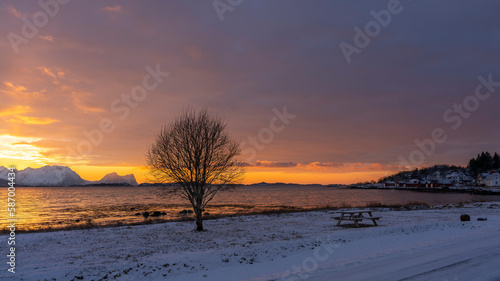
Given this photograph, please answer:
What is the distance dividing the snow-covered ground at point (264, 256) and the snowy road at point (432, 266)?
27 millimetres

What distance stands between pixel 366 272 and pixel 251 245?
6457mm

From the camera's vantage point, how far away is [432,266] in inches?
422

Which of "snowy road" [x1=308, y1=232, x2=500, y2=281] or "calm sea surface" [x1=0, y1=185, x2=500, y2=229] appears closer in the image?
"snowy road" [x1=308, y1=232, x2=500, y2=281]

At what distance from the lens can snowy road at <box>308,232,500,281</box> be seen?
959 centimetres

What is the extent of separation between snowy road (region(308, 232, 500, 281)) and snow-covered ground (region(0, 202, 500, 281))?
0.03m

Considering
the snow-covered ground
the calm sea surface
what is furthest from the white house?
the snow-covered ground

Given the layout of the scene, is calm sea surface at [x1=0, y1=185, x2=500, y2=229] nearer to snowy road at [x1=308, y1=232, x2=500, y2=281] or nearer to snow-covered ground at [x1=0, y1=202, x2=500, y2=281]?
snow-covered ground at [x1=0, y1=202, x2=500, y2=281]

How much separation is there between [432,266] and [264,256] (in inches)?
244

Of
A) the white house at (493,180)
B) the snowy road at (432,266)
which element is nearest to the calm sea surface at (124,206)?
the snowy road at (432,266)

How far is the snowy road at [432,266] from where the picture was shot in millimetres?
9586

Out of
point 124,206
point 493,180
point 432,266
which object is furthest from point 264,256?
point 493,180

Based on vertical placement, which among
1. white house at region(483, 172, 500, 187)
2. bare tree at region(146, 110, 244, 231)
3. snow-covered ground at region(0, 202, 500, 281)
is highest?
bare tree at region(146, 110, 244, 231)

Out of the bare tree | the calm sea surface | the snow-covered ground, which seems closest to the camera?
the snow-covered ground

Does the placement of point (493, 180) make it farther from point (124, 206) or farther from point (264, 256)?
point (264, 256)
